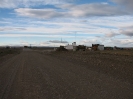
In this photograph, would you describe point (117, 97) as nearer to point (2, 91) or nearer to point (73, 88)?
point (73, 88)

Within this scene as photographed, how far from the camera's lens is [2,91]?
9.68 meters

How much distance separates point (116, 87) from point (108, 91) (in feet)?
3.34

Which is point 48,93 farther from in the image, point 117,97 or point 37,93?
point 117,97

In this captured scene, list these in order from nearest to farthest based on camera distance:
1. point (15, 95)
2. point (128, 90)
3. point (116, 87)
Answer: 1. point (15, 95)
2. point (128, 90)
3. point (116, 87)

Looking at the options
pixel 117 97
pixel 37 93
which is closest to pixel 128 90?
pixel 117 97

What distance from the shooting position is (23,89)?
33.4 feet

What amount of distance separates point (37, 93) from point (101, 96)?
268 cm

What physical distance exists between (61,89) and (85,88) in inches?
43.0

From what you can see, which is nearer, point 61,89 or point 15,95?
point 15,95

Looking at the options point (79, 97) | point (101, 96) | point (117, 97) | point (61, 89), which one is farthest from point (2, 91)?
point (117, 97)

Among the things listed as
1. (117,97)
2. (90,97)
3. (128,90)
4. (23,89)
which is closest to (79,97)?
(90,97)

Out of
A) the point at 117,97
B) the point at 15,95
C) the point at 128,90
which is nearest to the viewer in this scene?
the point at 117,97

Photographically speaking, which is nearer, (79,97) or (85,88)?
(79,97)

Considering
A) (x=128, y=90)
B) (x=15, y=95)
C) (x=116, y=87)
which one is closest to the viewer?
(x=15, y=95)
